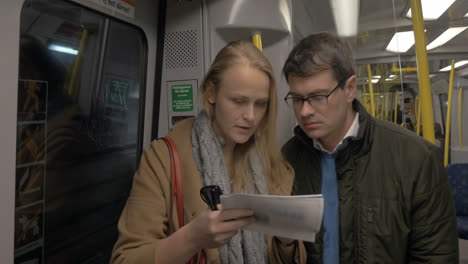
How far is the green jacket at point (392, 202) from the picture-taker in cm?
142

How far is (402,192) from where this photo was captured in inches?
57.0

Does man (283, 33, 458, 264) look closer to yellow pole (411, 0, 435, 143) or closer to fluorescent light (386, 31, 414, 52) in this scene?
yellow pole (411, 0, 435, 143)

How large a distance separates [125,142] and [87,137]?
326mm

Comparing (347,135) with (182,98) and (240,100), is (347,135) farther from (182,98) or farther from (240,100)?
(182,98)

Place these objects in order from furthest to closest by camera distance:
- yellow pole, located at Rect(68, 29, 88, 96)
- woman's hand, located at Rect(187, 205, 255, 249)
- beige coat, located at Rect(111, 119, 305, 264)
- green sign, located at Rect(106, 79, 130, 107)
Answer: green sign, located at Rect(106, 79, 130, 107) → yellow pole, located at Rect(68, 29, 88, 96) → beige coat, located at Rect(111, 119, 305, 264) → woman's hand, located at Rect(187, 205, 255, 249)

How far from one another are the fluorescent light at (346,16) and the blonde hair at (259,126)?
7.91 feet

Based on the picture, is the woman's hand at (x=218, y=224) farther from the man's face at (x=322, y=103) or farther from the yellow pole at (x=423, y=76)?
the yellow pole at (x=423, y=76)

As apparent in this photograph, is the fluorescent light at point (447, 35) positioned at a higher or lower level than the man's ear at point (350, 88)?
higher

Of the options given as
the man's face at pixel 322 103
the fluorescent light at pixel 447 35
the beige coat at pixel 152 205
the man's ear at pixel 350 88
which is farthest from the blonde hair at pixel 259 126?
the fluorescent light at pixel 447 35

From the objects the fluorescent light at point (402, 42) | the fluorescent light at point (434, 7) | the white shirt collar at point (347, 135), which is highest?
the fluorescent light at point (434, 7)

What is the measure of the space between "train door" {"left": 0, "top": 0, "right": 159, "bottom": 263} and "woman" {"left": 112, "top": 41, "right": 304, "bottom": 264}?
55cm

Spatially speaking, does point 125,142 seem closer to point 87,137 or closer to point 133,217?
point 87,137

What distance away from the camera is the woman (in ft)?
3.54

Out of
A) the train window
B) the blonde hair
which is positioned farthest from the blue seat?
the train window
